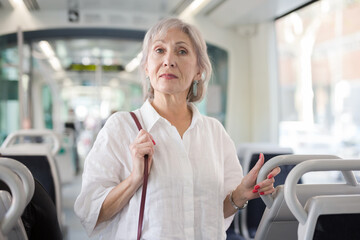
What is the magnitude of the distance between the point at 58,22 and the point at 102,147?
679 cm

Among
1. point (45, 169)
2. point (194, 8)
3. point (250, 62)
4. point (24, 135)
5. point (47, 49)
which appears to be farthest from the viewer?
point (47, 49)

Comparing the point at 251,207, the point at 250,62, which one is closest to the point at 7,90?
the point at 250,62

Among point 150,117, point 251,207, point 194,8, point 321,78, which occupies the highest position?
point 194,8

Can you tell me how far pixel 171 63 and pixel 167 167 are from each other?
40 cm

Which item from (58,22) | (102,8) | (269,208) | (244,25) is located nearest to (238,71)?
(244,25)

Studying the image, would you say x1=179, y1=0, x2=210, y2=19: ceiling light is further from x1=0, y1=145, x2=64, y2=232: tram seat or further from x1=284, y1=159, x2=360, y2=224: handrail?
x1=284, y1=159, x2=360, y2=224: handrail

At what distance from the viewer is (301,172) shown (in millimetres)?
1308

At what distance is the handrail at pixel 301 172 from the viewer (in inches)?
49.7

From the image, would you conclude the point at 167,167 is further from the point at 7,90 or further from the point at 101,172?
the point at 7,90

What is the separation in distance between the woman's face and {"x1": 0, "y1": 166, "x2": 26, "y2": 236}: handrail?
0.64 meters

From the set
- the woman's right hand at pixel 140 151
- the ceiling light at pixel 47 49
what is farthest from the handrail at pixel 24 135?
the ceiling light at pixel 47 49

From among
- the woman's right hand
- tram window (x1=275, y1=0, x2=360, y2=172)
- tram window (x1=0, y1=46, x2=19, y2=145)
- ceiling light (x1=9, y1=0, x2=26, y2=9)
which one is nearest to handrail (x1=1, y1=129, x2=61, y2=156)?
the woman's right hand

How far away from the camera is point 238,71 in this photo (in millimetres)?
8336

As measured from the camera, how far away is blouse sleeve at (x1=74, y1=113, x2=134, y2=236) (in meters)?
1.49
